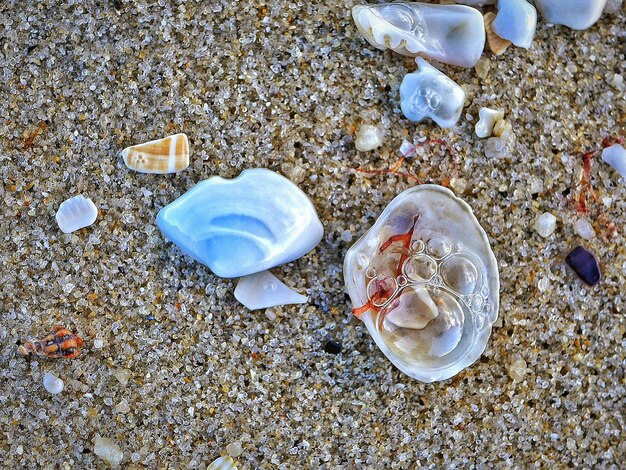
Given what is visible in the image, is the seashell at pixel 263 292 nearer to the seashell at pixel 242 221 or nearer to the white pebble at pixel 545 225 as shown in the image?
the seashell at pixel 242 221

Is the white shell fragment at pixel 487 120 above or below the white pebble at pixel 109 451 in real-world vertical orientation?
above

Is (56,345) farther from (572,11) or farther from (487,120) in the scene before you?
(572,11)

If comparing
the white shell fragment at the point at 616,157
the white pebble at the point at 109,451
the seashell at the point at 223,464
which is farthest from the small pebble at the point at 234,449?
the white shell fragment at the point at 616,157

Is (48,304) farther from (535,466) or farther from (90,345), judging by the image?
(535,466)

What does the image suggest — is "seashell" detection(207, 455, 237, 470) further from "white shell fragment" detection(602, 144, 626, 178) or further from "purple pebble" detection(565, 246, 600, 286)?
"white shell fragment" detection(602, 144, 626, 178)

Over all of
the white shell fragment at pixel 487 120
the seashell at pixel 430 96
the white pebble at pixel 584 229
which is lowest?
the white pebble at pixel 584 229

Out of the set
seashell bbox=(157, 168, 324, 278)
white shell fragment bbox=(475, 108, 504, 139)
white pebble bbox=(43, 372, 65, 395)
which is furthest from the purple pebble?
white pebble bbox=(43, 372, 65, 395)
